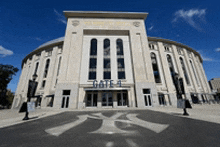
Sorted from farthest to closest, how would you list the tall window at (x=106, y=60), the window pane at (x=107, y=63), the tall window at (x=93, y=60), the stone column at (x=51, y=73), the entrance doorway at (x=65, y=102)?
the stone column at (x=51, y=73), the window pane at (x=107, y=63), the tall window at (x=106, y=60), the tall window at (x=93, y=60), the entrance doorway at (x=65, y=102)

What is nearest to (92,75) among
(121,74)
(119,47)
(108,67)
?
(108,67)

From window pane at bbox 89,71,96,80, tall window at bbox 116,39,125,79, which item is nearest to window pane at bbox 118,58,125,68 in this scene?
tall window at bbox 116,39,125,79

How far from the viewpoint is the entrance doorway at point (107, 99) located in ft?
58.9

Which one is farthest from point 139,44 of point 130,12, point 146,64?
point 130,12

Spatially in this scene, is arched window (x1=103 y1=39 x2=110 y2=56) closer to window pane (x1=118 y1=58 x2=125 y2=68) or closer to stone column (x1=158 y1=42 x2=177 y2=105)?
window pane (x1=118 y1=58 x2=125 y2=68)

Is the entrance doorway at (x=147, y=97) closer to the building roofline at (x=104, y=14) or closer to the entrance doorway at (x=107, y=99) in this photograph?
the entrance doorway at (x=107, y=99)

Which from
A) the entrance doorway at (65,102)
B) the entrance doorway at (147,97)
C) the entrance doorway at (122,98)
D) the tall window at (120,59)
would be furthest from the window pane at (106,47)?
the entrance doorway at (65,102)

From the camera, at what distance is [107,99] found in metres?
18.2

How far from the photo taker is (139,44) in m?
21.5

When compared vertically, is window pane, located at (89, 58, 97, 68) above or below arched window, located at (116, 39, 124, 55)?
below

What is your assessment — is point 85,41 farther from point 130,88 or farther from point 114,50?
point 130,88

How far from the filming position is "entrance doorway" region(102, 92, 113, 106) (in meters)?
17.9

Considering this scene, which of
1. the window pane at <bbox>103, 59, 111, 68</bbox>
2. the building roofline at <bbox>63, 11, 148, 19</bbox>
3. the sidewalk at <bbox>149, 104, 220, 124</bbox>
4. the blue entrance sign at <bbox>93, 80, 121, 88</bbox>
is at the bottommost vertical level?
the sidewalk at <bbox>149, 104, 220, 124</bbox>

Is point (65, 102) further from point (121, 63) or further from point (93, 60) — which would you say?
point (121, 63)
